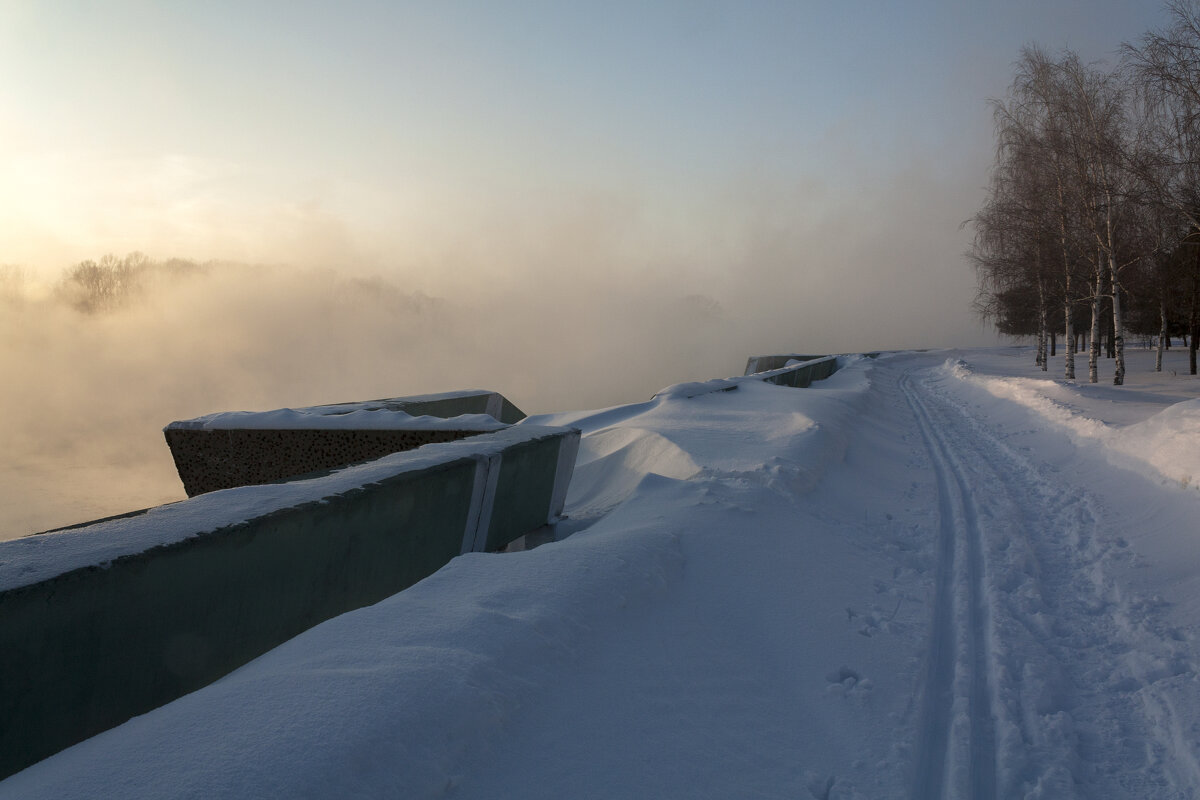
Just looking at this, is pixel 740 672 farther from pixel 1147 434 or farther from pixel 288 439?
pixel 1147 434

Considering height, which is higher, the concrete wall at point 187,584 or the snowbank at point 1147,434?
the snowbank at point 1147,434

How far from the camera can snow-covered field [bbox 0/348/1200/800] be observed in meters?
2.50

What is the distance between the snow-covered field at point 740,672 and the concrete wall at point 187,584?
1.77 ft

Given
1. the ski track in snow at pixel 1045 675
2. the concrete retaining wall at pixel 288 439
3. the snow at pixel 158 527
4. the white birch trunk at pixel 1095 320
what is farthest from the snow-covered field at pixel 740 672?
the white birch trunk at pixel 1095 320

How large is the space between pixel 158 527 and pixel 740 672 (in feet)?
9.92

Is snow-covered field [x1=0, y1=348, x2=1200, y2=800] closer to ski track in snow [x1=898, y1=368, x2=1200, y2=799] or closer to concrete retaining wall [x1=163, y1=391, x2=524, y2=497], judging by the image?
ski track in snow [x1=898, y1=368, x2=1200, y2=799]

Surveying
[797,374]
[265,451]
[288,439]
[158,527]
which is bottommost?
[265,451]

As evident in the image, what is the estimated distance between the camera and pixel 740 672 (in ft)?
12.8

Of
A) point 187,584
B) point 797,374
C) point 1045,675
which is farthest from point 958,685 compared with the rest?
point 797,374

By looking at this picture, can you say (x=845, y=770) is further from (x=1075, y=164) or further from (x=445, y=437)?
(x=1075, y=164)

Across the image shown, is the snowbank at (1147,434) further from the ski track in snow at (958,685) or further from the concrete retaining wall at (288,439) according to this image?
the concrete retaining wall at (288,439)

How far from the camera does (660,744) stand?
3113 millimetres

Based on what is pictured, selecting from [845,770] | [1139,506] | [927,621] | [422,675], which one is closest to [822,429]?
[1139,506]

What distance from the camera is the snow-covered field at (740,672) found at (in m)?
2.50
